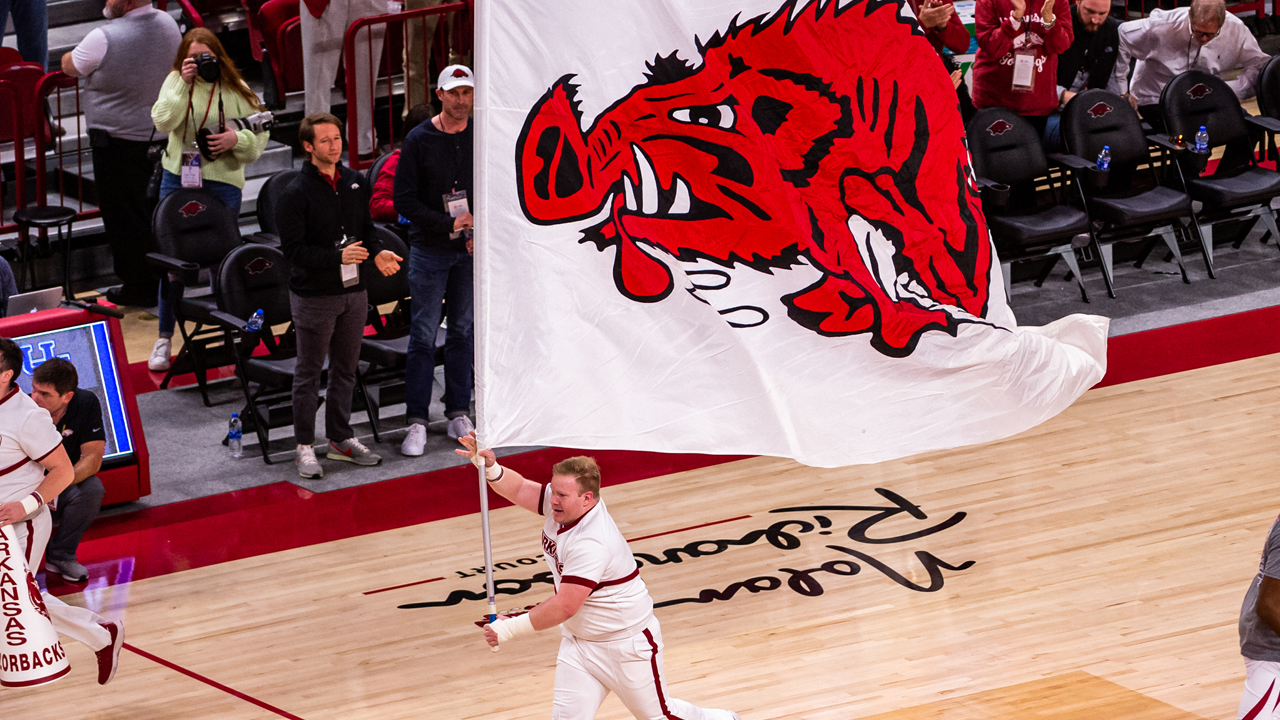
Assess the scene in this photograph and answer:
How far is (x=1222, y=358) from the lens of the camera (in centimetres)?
946

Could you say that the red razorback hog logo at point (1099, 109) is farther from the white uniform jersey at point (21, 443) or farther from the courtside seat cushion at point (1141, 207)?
the white uniform jersey at point (21, 443)

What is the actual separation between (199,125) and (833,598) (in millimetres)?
5170

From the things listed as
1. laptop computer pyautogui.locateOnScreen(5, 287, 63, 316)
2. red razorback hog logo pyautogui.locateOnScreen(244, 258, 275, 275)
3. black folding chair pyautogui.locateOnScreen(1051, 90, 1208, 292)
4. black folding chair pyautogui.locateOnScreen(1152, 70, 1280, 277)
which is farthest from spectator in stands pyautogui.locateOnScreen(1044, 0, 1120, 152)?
laptop computer pyautogui.locateOnScreen(5, 287, 63, 316)

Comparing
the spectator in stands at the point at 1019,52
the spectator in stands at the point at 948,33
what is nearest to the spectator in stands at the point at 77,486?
the spectator in stands at the point at 948,33

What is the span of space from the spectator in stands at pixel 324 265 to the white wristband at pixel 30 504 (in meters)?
2.31

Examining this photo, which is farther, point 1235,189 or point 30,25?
point 30,25

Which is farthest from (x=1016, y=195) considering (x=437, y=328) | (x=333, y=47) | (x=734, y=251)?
(x=734, y=251)

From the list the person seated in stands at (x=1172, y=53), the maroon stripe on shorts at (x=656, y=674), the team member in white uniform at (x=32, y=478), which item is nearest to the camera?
the maroon stripe on shorts at (x=656, y=674)

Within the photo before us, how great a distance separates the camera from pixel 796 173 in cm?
490

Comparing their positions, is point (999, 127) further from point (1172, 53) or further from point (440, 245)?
point (440, 245)

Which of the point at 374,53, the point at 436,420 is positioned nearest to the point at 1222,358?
the point at 436,420

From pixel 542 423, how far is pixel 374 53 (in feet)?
23.6

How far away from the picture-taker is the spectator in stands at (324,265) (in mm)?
8094

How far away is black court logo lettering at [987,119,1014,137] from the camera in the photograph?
1023 cm
